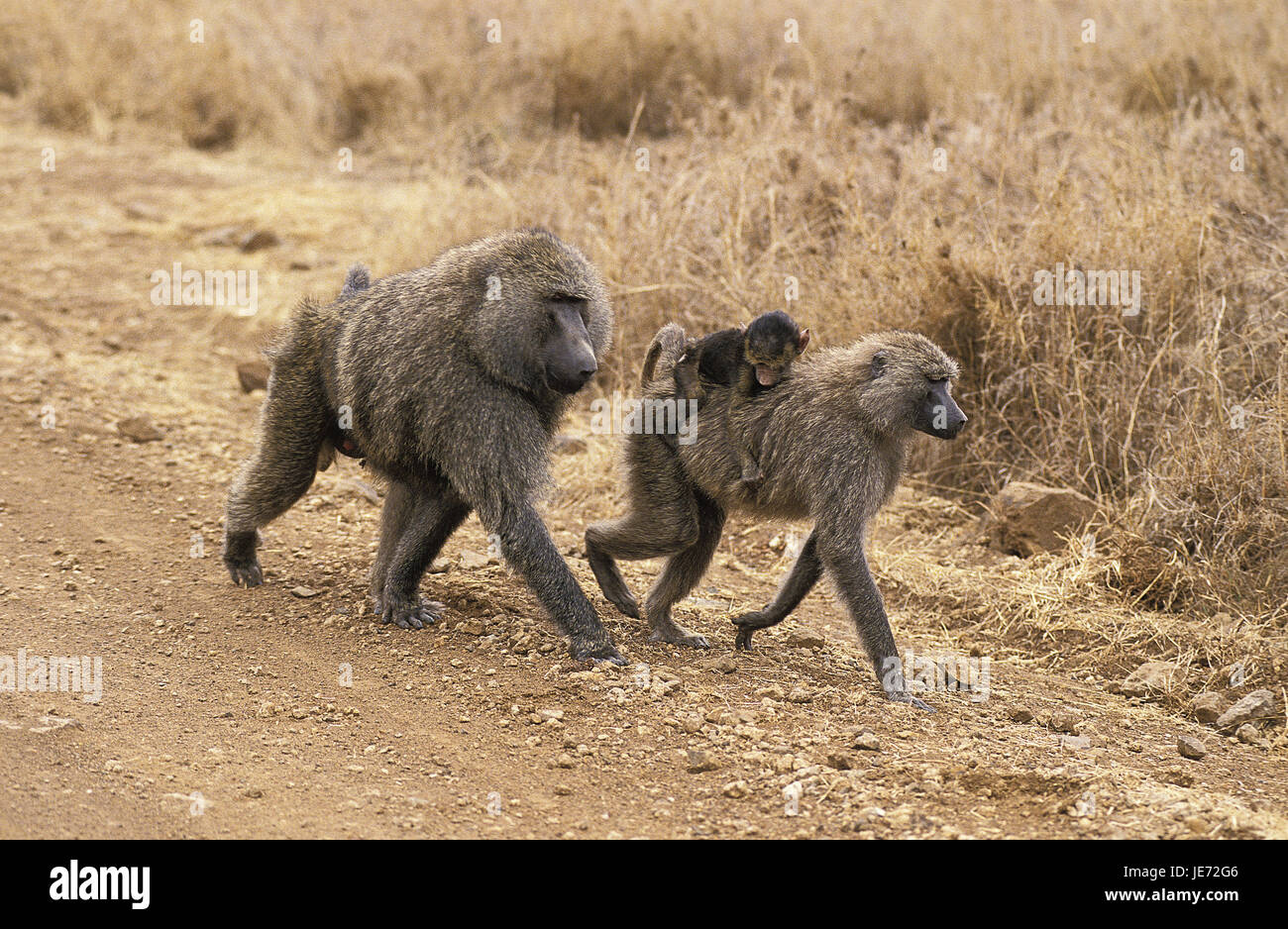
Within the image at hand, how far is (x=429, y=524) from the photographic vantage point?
188 inches

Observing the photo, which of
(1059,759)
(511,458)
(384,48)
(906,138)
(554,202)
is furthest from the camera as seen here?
(384,48)

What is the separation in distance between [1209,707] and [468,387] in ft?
8.82

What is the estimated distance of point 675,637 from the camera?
15.5ft

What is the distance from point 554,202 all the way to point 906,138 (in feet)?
7.46

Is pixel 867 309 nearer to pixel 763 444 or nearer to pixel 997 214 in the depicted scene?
pixel 997 214

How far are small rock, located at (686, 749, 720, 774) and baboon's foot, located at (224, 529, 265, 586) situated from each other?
2.16 metres

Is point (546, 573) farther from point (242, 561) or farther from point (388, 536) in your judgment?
point (242, 561)

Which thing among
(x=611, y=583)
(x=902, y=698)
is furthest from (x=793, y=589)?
(x=611, y=583)

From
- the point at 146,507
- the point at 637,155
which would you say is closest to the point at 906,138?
the point at 637,155

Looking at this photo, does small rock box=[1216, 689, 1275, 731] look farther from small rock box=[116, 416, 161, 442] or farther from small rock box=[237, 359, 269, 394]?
small rock box=[237, 359, 269, 394]

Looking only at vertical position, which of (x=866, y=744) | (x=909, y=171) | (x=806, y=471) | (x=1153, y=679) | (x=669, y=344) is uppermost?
(x=909, y=171)

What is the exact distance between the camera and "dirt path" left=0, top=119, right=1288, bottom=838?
346 centimetres

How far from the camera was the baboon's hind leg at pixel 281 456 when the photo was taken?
15.8 ft

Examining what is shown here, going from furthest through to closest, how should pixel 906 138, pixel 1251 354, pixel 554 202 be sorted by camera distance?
pixel 906 138 < pixel 554 202 < pixel 1251 354
